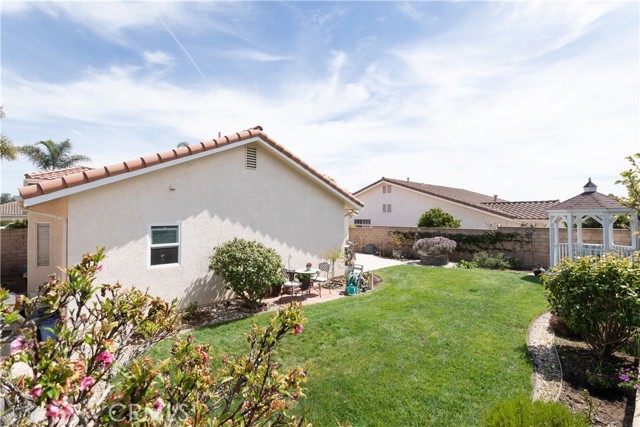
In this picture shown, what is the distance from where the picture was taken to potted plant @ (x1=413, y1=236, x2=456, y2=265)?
823 inches

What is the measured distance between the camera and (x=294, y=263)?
14.4 meters

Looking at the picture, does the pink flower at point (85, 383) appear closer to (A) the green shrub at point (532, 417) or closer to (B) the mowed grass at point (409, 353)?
(B) the mowed grass at point (409, 353)

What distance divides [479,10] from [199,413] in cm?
1227

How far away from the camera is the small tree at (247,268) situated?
10453 mm

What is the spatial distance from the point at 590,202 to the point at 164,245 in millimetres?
18629

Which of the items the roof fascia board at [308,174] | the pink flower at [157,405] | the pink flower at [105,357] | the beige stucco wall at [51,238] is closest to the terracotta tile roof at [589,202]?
the roof fascia board at [308,174]

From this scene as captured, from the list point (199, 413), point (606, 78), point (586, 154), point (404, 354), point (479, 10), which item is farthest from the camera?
point (586, 154)

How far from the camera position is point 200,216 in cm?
1131

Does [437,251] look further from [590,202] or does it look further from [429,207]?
[429,207]

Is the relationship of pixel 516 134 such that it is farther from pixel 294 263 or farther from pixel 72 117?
pixel 72 117

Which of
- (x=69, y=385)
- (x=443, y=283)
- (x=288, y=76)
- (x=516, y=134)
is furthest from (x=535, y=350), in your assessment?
(x=288, y=76)

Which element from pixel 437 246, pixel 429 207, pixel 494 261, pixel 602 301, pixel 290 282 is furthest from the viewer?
pixel 429 207

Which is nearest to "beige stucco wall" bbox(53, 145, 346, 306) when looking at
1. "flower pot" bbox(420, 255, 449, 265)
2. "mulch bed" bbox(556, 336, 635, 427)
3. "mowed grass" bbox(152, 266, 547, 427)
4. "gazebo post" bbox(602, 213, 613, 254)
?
"mowed grass" bbox(152, 266, 547, 427)

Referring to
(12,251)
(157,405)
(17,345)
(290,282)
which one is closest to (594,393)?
(157,405)
